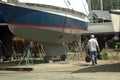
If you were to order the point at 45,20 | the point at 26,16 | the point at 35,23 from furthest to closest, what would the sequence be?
1. the point at 45,20
2. the point at 35,23
3. the point at 26,16

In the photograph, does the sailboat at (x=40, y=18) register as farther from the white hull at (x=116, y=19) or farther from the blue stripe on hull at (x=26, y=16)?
the white hull at (x=116, y=19)

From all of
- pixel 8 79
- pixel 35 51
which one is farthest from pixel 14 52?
pixel 8 79

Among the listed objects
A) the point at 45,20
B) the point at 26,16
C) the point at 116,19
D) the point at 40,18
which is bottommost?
the point at 116,19

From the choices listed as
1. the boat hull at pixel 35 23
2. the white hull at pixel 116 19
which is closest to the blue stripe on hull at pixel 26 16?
the boat hull at pixel 35 23

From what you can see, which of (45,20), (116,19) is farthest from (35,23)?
(116,19)

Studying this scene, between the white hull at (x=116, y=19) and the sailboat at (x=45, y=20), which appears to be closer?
the white hull at (x=116, y=19)

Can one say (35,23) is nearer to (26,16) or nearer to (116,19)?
(26,16)

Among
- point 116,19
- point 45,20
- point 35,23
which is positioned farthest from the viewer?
point 45,20

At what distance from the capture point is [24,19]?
23.8 metres

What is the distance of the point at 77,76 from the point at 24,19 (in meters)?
7.47

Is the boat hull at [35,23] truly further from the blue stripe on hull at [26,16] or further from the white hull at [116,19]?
the white hull at [116,19]

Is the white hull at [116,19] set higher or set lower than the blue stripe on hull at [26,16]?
lower

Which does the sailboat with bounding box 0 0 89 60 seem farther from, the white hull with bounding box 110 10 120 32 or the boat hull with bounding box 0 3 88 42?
the white hull with bounding box 110 10 120 32

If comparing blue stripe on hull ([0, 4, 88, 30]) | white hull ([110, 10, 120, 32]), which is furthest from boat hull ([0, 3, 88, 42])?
white hull ([110, 10, 120, 32])
